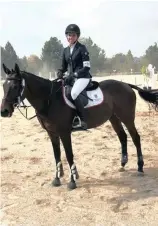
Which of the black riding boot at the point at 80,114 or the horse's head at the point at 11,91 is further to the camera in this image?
the black riding boot at the point at 80,114

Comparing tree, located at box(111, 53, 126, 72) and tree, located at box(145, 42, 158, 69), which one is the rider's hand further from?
tree, located at box(111, 53, 126, 72)

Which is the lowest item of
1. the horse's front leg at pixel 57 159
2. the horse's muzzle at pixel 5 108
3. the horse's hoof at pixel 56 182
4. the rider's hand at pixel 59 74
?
the horse's hoof at pixel 56 182

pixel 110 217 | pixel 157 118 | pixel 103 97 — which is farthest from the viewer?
pixel 157 118

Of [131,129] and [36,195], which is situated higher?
[131,129]

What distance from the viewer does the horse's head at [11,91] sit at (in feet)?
15.2

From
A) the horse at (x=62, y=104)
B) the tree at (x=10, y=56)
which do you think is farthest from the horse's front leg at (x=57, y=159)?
the tree at (x=10, y=56)

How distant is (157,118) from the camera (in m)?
10.3

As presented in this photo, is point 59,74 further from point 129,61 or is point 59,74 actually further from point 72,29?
point 129,61

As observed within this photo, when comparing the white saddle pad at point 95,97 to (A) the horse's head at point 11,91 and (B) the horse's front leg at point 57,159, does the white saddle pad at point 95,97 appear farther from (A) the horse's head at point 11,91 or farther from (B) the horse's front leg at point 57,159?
(A) the horse's head at point 11,91

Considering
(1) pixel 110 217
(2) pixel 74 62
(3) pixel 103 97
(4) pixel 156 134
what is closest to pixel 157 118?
(4) pixel 156 134

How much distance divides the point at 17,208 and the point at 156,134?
4978 millimetres

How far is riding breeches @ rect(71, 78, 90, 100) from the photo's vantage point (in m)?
5.11

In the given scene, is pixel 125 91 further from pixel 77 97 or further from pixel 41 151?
pixel 41 151

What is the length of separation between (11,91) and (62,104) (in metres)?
0.92
